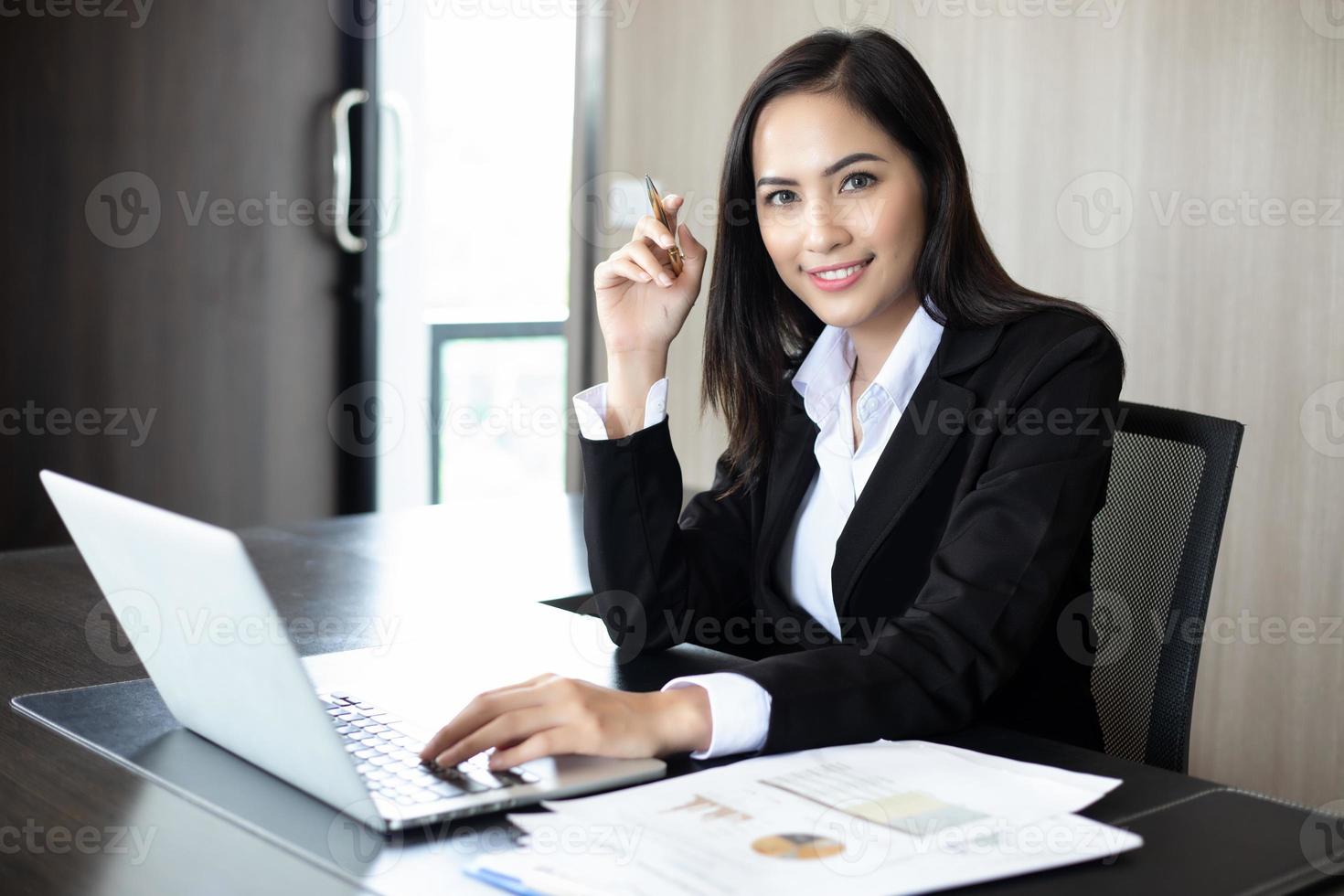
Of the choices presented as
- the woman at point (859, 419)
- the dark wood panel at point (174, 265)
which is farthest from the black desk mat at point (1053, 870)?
the dark wood panel at point (174, 265)

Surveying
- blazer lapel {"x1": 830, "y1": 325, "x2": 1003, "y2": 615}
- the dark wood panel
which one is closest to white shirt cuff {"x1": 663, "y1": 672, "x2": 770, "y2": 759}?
blazer lapel {"x1": 830, "y1": 325, "x2": 1003, "y2": 615}

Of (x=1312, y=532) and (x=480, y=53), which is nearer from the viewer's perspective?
(x=1312, y=532)

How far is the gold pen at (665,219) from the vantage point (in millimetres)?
1551

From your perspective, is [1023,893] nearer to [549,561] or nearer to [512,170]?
[549,561]

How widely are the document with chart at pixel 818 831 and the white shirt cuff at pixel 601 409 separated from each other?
63cm

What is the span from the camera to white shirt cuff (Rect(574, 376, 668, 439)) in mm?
1544

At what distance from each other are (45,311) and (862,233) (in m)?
2.64

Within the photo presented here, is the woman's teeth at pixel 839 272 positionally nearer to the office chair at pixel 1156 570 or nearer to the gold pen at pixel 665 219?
the gold pen at pixel 665 219

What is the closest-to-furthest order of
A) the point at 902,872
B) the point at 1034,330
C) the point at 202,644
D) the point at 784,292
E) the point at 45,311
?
the point at 902,872, the point at 202,644, the point at 1034,330, the point at 784,292, the point at 45,311

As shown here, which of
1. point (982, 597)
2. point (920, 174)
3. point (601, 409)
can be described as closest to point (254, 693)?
point (982, 597)

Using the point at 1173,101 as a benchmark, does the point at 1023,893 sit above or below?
below

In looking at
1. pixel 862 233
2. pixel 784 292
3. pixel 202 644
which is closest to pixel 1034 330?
pixel 862 233

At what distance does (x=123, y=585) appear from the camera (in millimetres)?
1006

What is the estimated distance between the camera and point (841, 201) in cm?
152
